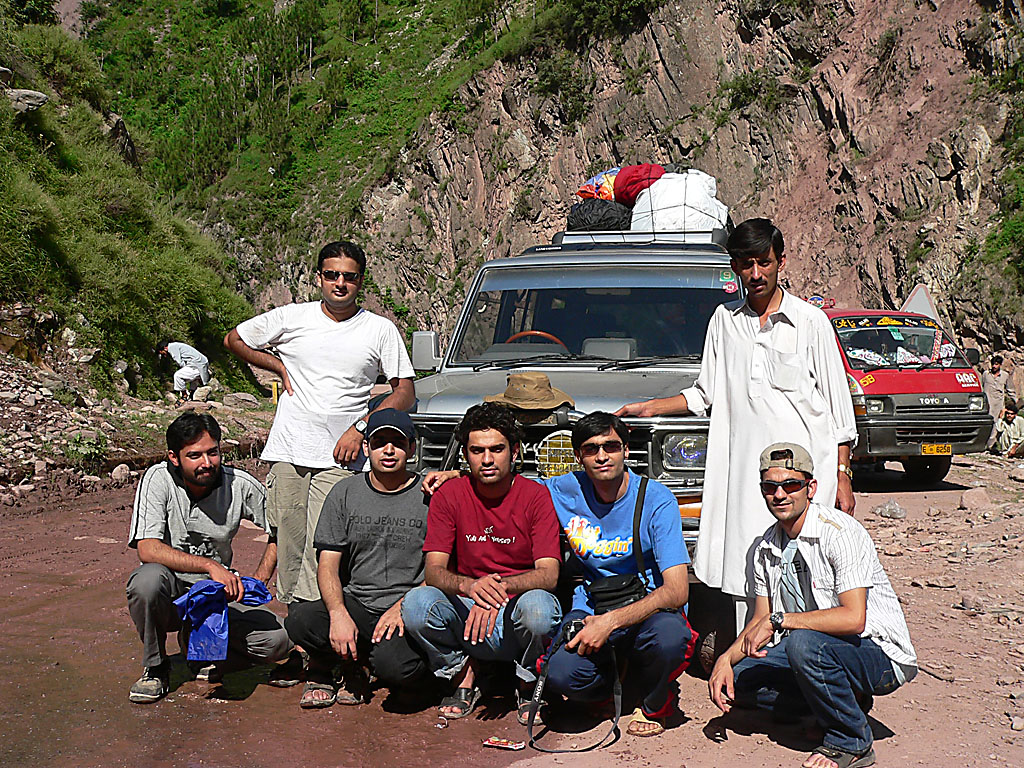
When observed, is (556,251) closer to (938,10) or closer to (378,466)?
(378,466)

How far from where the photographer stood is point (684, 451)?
16.4ft

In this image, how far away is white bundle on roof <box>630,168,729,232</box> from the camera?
812cm

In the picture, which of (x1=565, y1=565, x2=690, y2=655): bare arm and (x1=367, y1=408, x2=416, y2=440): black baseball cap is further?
(x1=367, y1=408, x2=416, y2=440): black baseball cap

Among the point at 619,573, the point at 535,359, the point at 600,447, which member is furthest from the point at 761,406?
the point at 535,359

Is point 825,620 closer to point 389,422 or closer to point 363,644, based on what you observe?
point 389,422

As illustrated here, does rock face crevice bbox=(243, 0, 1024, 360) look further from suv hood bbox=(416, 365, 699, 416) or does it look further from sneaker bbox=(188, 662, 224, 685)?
sneaker bbox=(188, 662, 224, 685)

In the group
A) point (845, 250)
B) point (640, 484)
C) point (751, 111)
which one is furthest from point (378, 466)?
point (751, 111)

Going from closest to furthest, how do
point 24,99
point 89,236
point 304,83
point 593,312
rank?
point 593,312
point 89,236
point 24,99
point 304,83

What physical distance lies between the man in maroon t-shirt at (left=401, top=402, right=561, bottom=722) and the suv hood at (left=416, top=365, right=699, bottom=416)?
0.82 m

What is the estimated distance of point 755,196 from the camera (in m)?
29.4

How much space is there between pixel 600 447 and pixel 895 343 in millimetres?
9795

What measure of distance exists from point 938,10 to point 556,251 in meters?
22.5

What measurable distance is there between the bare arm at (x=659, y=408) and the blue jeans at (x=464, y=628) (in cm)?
98

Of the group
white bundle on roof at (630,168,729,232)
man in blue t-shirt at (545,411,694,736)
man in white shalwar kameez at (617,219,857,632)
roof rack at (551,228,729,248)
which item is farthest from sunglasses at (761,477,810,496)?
white bundle on roof at (630,168,729,232)
